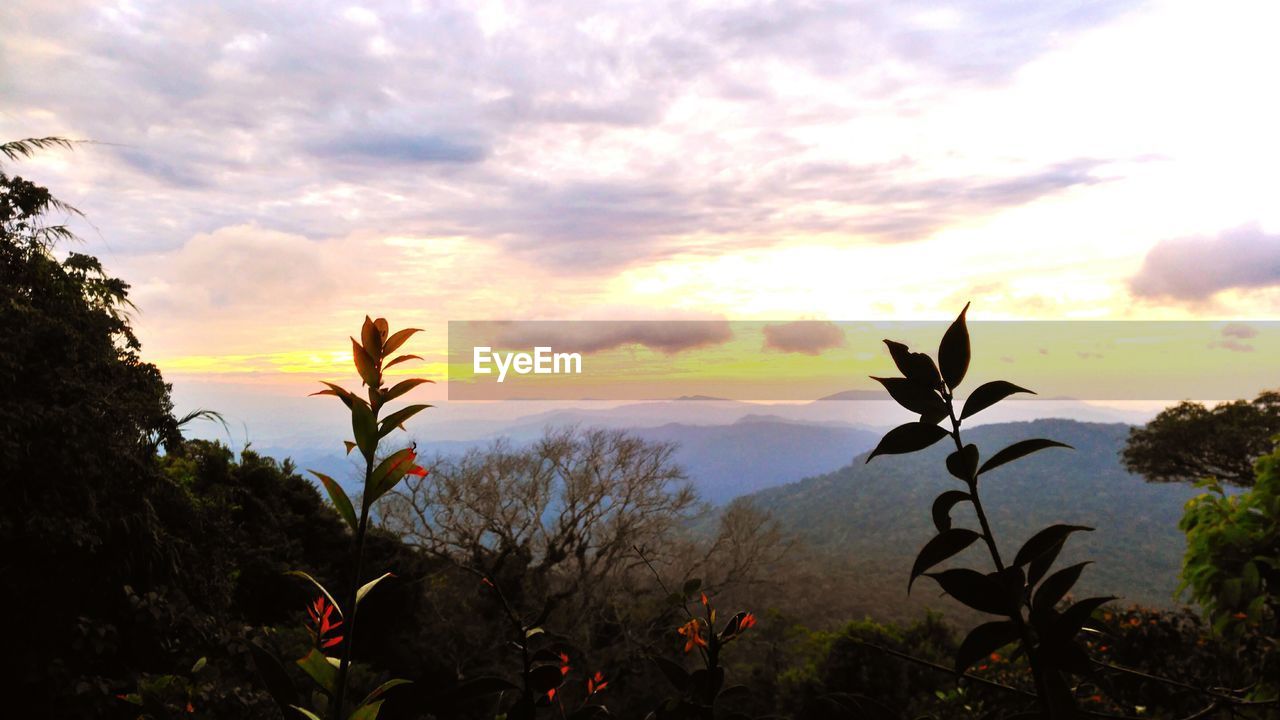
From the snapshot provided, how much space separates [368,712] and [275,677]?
0.27 ft

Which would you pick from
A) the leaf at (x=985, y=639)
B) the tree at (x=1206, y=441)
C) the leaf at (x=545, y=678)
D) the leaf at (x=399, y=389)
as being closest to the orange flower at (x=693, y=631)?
the leaf at (x=545, y=678)

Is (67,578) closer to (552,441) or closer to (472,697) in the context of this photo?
(472,697)

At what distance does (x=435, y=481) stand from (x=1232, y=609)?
14910mm

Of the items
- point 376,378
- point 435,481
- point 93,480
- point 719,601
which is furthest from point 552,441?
point 376,378

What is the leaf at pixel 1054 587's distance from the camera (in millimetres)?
581

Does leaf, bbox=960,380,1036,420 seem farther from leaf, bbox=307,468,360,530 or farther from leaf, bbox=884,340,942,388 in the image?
leaf, bbox=307,468,360,530

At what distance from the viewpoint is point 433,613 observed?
12453 millimetres

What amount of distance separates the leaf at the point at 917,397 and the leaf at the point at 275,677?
54cm

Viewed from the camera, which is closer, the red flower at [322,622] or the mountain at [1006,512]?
the red flower at [322,622]

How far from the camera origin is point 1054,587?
23.5 inches

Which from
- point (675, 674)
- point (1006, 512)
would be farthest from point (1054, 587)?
point (1006, 512)

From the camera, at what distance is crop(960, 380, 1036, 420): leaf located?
591mm

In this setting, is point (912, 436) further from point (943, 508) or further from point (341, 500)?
point (341, 500)

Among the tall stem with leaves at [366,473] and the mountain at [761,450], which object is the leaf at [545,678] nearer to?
the tall stem with leaves at [366,473]
